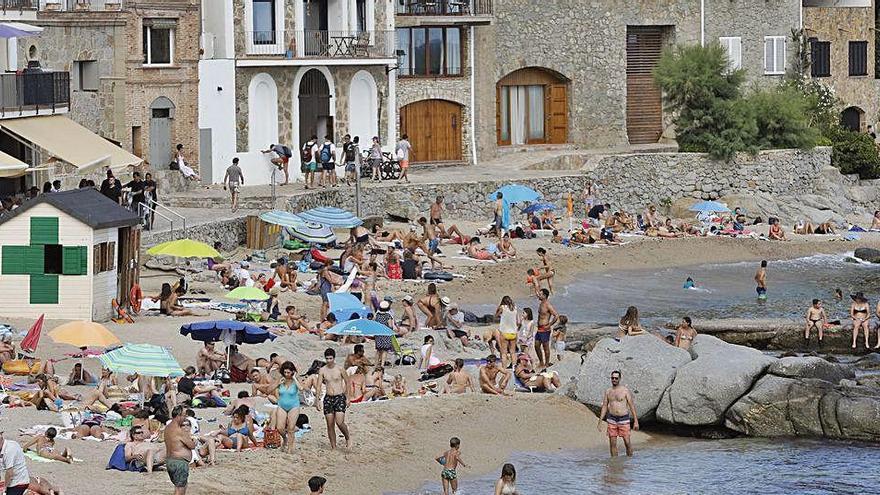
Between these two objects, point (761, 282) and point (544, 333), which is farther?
point (761, 282)

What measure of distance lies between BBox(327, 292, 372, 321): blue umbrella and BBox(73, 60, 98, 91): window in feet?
47.9

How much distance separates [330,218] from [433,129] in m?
12.7

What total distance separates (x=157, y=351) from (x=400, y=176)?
2422 centimetres

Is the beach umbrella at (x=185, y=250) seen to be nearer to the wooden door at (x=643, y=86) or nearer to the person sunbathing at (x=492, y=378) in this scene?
the person sunbathing at (x=492, y=378)

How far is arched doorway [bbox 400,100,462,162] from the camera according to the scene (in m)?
52.3

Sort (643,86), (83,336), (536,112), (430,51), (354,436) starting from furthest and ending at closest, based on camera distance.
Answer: (643,86), (536,112), (430,51), (83,336), (354,436)

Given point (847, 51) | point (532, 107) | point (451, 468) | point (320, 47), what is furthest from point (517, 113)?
point (451, 468)

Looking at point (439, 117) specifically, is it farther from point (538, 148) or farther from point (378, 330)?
point (378, 330)

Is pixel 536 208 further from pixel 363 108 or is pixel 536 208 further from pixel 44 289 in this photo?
pixel 44 289

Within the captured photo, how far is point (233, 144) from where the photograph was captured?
152 ft

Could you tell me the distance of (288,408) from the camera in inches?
931

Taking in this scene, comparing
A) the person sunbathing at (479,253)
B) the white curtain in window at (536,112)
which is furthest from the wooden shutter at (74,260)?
the white curtain in window at (536,112)

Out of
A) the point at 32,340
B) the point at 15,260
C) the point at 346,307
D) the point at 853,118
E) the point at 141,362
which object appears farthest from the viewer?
the point at 853,118

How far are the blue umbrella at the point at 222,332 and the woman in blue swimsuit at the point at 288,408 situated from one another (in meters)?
4.15
